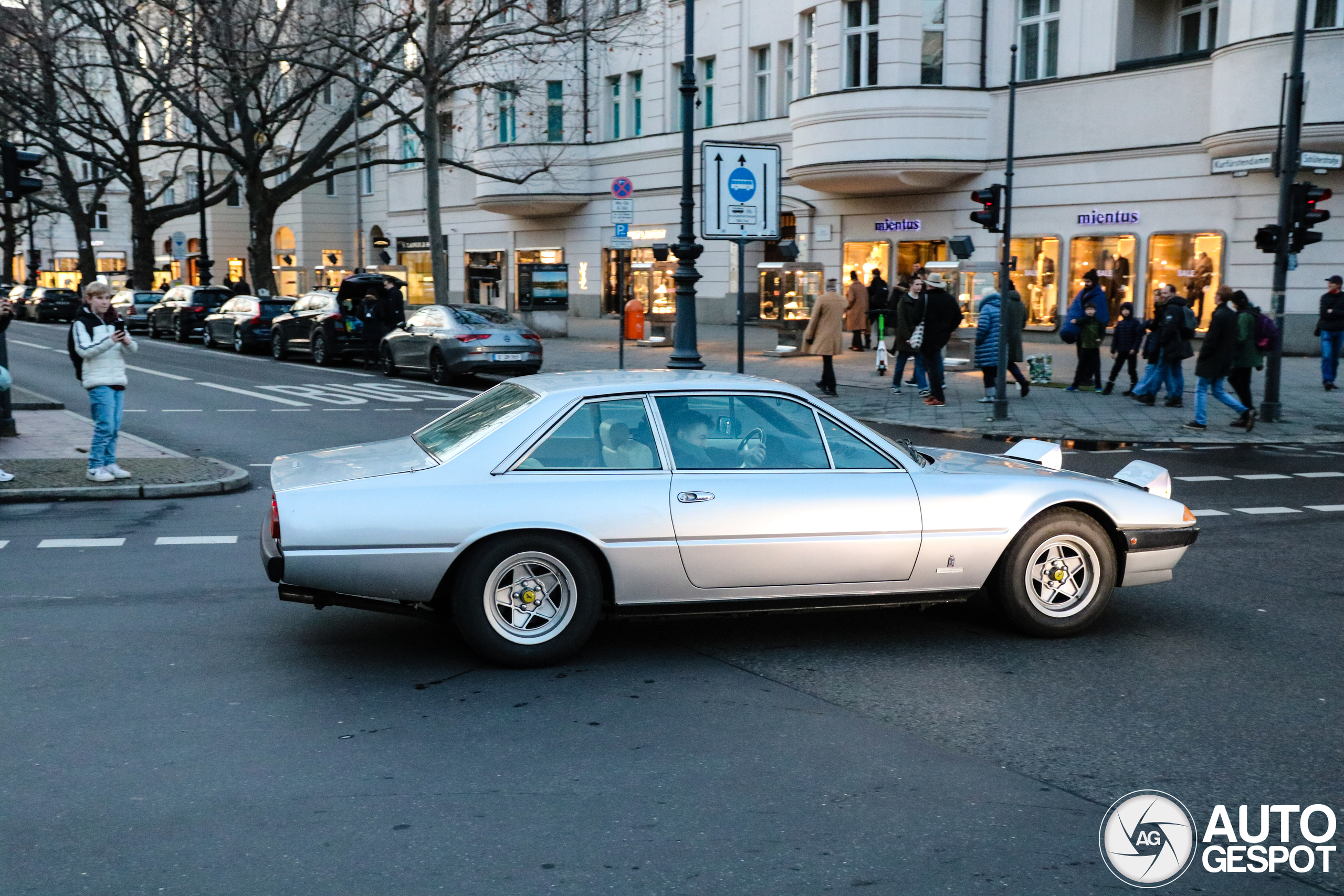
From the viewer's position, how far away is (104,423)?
10.9 meters

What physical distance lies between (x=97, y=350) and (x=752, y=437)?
6.81 m

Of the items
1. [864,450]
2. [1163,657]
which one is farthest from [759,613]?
[1163,657]

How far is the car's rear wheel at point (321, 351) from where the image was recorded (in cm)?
2711

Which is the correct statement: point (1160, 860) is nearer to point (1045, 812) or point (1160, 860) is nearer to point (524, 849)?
point (1045, 812)

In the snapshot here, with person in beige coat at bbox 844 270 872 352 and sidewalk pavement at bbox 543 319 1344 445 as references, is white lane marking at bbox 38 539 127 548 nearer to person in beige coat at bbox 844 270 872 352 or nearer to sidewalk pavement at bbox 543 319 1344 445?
sidewalk pavement at bbox 543 319 1344 445

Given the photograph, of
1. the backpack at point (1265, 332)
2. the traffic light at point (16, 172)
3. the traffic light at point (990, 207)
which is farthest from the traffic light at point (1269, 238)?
the traffic light at point (16, 172)

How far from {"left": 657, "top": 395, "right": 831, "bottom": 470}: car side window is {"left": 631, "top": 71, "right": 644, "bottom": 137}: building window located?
34.3 meters

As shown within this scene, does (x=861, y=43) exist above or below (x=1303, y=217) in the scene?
above

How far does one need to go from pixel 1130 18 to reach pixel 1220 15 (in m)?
1.96

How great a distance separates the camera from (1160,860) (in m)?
3.99

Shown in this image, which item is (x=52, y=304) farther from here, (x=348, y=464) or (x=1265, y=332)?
(x=348, y=464)

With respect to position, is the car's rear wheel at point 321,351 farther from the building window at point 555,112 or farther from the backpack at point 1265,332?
the backpack at point 1265,332

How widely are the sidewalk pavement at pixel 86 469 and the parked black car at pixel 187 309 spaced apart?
73.8 ft

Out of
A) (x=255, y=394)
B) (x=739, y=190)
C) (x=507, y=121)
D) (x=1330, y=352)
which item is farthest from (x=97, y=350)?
(x=507, y=121)
